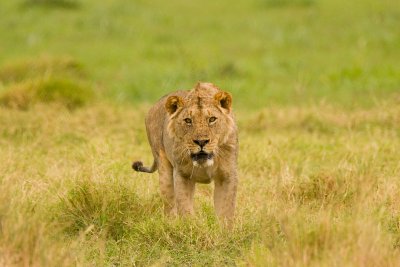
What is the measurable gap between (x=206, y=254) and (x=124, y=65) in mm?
8473

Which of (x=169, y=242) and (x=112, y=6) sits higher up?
(x=112, y=6)

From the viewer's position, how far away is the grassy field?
479 centimetres

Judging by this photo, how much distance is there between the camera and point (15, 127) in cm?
930

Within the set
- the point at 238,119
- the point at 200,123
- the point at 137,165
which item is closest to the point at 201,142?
the point at 200,123

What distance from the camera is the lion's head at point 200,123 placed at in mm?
5457

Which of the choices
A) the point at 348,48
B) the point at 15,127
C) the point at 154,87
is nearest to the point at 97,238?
the point at 15,127

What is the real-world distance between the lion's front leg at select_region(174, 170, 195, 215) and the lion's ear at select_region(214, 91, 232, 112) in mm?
491

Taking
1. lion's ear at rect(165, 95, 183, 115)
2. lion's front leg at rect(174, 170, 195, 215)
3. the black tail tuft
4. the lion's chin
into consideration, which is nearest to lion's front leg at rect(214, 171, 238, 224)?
lion's front leg at rect(174, 170, 195, 215)

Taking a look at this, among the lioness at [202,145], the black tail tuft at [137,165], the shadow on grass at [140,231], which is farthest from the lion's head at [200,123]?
the black tail tuft at [137,165]

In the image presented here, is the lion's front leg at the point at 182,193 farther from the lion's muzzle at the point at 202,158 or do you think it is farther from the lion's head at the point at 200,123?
→ the lion's muzzle at the point at 202,158

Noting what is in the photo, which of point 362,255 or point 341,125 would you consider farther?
point 341,125

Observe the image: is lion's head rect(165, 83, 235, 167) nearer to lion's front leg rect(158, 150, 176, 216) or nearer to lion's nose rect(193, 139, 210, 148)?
lion's nose rect(193, 139, 210, 148)

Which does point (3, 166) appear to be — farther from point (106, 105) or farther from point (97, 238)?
point (106, 105)

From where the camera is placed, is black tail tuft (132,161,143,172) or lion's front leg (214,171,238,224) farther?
black tail tuft (132,161,143,172)
